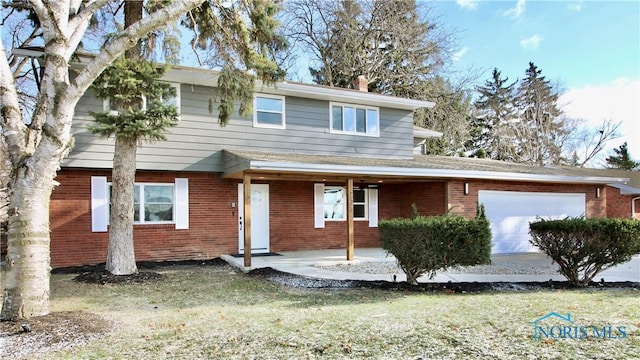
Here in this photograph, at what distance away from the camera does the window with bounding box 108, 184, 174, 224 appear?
1095cm

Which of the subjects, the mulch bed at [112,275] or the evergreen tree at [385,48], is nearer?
the mulch bed at [112,275]

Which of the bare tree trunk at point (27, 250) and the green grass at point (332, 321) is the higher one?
the bare tree trunk at point (27, 250)

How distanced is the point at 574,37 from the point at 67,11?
1507cm

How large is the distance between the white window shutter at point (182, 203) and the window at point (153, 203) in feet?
0.60

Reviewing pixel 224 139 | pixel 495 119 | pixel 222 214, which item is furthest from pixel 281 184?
pixel 495 119

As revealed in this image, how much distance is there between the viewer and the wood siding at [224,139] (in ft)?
32.9

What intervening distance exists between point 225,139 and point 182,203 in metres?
2.13

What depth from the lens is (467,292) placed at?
7074 millimetres

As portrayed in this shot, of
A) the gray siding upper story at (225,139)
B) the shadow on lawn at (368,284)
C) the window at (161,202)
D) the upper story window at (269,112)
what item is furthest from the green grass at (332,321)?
the upper story window at (269,112)

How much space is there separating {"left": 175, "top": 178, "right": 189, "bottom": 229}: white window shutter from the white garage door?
8740mm

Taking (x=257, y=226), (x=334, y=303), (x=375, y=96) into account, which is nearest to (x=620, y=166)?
(x=375, y=96)

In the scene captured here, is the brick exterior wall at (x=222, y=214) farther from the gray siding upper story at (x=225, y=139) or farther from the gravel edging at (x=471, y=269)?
the gravel edging at (x=471, y=269)

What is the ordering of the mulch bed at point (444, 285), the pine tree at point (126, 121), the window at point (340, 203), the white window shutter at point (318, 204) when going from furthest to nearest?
1. the window at point (340, 203)
2. the white window shutter at point (318, 204)
3. the pine tree at point (126, 121)
4. the mulch bed at point (444, 285)

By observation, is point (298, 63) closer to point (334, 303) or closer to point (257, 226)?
point (257, 226)
